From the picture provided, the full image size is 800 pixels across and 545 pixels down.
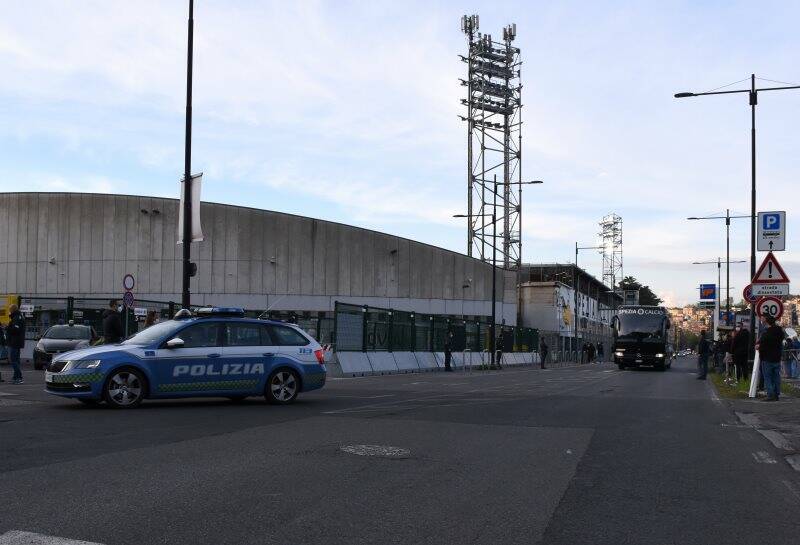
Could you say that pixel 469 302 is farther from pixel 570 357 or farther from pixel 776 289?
pixel 776 289

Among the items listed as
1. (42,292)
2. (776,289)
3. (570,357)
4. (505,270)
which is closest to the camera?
(776,289)

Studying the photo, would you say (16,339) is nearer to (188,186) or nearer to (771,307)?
(188,186)

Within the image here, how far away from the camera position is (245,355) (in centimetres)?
1411

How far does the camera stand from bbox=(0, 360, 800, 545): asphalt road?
568 cm

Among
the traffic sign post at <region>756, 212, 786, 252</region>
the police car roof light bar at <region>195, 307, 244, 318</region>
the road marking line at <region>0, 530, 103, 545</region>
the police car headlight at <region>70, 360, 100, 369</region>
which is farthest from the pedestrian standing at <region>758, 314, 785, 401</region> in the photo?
the road marking line at <region>0, 530, 103, 545</region>

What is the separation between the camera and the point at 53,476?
719cm

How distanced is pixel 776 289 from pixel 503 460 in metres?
13.5

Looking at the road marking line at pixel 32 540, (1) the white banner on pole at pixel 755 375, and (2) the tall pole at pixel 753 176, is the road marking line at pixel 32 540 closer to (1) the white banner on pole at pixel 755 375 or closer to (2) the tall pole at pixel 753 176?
(1) the white banner on pole at pixel 755 375

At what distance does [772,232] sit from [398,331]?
1710 centimetres

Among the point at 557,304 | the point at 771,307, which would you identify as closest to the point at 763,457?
the point at 771,307

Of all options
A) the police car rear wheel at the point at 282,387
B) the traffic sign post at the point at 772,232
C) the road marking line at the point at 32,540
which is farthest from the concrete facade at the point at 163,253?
the road marking line at the point at 32,540

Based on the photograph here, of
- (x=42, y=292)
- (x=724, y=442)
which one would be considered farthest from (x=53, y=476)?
(x=42, y=292)

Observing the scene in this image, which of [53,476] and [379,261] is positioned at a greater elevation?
[379,261]

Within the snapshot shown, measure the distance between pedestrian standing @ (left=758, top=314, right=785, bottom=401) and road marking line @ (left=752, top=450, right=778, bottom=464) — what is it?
336 inches
